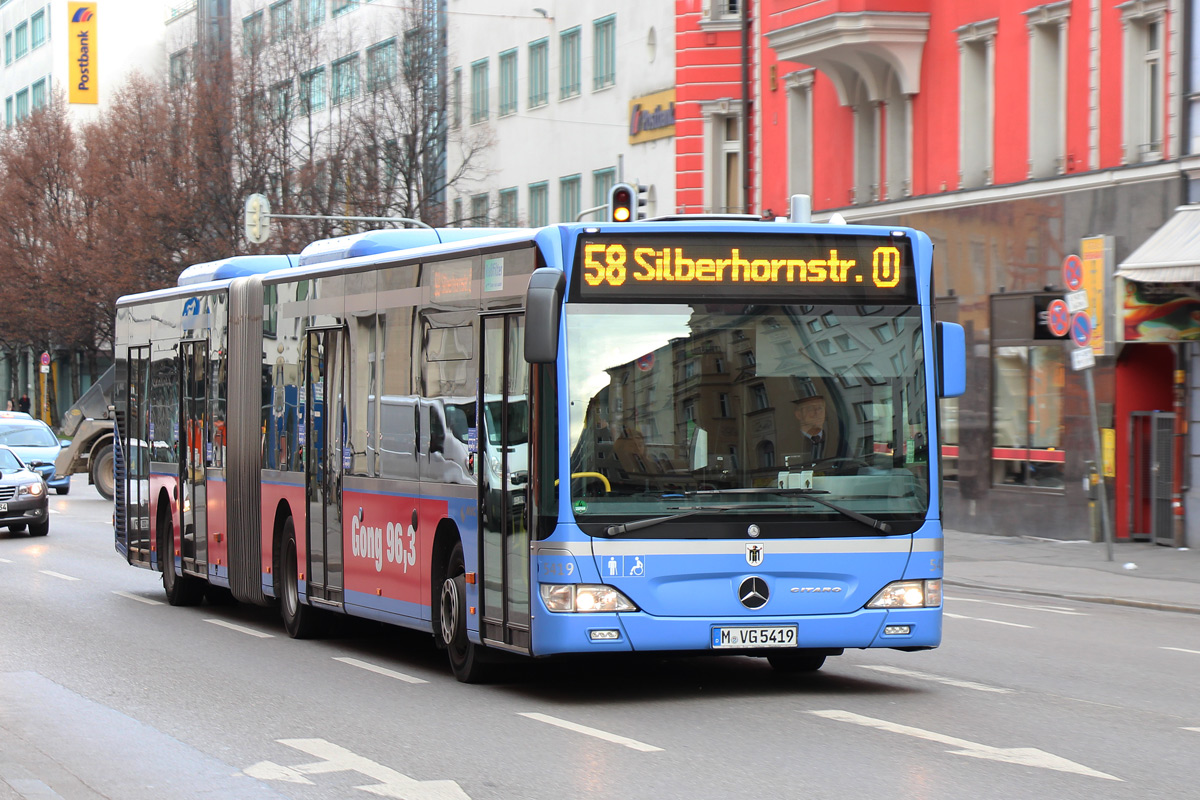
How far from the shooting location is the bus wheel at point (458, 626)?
12203mm

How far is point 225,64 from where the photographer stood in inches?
2322

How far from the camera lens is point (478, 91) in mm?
54156

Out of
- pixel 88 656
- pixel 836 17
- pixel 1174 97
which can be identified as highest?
pixel 836 17

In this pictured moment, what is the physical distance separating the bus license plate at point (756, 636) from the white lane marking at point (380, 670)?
7.38 ft

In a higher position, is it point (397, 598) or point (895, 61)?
point (895, 61)

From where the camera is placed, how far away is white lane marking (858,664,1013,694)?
1190 cm

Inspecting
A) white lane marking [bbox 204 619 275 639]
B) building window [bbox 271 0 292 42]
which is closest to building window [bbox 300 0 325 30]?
building window [bbox 271 0 292 42]

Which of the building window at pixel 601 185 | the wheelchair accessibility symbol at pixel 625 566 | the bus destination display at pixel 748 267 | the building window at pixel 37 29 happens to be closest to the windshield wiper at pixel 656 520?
the wheelchair accessibility symbol at pixel 625 566

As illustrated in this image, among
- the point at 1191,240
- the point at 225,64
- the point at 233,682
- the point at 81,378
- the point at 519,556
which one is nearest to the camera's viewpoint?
the point at 519,556

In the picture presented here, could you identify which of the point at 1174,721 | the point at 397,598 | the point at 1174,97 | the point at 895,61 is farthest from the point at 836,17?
the point at 1174,721

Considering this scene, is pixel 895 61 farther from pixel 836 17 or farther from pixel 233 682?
pixel 233 682

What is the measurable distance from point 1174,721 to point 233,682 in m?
5.63

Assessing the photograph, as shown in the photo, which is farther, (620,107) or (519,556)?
(620,107)

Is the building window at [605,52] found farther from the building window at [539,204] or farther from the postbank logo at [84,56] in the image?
the postbank logo at [84,56]
